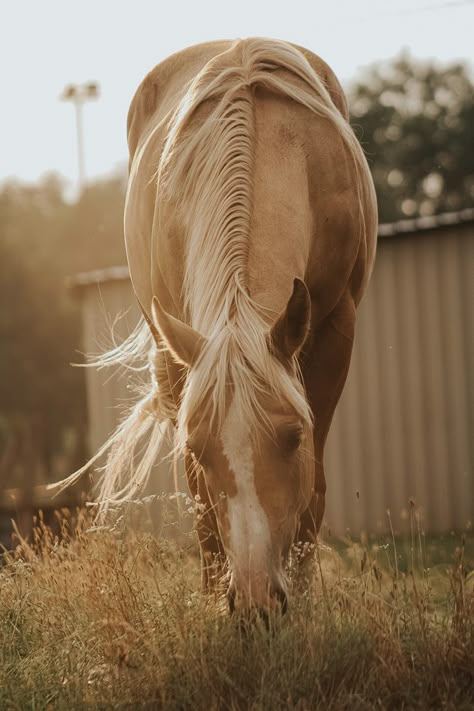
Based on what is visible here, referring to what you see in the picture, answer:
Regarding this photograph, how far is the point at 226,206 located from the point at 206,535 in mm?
1392

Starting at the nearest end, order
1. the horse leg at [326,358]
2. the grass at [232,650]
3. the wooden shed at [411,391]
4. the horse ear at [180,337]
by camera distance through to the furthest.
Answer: the grass at [232,650]
the horse ear at [180,337]
the horse leg at [326,358]
the wooden shed at [411,391]

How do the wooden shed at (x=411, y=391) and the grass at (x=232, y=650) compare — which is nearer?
the grass at (x=232, y=650)

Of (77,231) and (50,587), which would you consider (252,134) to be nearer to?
(50,587)

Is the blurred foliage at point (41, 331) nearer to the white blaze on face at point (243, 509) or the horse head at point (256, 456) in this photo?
the horse head at point (256, 456)

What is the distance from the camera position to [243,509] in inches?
133

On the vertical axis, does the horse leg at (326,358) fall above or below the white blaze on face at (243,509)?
above

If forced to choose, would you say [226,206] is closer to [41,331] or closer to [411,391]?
[411,391]

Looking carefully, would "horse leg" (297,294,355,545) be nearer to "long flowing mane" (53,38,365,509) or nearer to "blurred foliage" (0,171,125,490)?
"long flowing mane" (53,38,365,509)

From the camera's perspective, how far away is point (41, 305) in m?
38.4

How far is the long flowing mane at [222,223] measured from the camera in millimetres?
3590

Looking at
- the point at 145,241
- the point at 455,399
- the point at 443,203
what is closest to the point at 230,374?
the point at 145,241

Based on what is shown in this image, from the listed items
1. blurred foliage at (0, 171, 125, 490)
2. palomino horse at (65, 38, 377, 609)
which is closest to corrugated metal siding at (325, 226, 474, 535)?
palomino horse at (65, 38, 377, 609)

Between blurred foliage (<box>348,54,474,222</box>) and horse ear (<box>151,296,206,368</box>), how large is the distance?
28.9 m

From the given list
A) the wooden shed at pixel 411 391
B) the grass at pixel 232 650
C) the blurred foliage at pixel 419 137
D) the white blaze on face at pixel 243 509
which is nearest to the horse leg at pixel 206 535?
the grass at pixel 232 650
